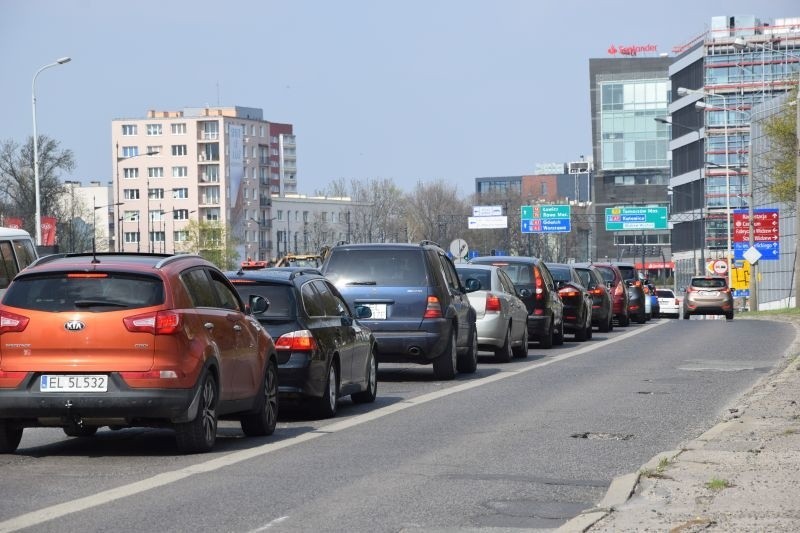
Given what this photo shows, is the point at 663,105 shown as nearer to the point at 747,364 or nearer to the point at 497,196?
the point at 497,196

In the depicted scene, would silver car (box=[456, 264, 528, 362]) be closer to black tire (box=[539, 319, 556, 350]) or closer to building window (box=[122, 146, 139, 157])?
black tire (box=[539, 319, 556, 350])

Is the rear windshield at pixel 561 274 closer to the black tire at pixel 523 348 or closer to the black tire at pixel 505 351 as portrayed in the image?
the black tire at pixel 523 348

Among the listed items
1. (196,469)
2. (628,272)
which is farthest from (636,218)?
(196,469)

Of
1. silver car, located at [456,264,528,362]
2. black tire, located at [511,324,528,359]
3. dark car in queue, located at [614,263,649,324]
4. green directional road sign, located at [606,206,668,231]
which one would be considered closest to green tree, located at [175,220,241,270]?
green directional road sign, located at [606,206,668,231]

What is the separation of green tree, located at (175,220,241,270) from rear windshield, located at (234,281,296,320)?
140m

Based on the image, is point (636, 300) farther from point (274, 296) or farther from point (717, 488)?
point (717, 488)

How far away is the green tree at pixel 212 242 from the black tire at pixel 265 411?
142 metres

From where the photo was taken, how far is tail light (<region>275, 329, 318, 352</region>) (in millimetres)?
14758

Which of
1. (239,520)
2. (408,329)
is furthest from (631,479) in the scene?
(408,329)

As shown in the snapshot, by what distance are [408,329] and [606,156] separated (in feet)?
473

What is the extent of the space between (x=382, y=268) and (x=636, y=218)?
8707 centimetres

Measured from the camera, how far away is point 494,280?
82.9 feet

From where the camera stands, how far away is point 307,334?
1480 cm

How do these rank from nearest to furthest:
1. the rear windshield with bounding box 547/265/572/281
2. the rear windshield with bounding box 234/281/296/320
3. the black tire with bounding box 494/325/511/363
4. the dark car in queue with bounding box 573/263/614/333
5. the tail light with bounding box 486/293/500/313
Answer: the rear windshield with bounding box 234/281/296/320 < the tail light with bounding box 486/293/500/313 < the black tire with bounding box 494/325/511/363 < the rear windshield with bounding box 547/265/572/281 < the dark car in queue with bounding box 573/263/614/333
